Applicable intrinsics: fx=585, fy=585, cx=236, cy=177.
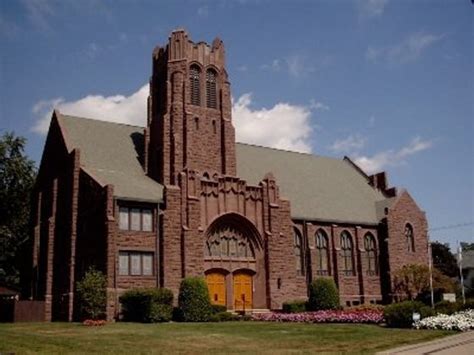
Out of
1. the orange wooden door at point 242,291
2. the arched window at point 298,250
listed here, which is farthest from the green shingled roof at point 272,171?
the orange wooden door at point 242,291

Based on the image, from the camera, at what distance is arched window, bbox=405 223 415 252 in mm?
48709

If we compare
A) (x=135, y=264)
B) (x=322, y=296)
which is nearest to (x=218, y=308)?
(x=135, y=264)

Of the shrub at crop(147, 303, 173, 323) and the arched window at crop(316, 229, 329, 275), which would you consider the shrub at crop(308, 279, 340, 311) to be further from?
the shrub at crop(147, 303, 173, 323)

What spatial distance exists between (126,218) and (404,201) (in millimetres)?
25120

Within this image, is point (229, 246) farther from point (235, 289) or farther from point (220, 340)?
point (220, 340)

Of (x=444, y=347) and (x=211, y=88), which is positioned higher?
(x=211, y=88)

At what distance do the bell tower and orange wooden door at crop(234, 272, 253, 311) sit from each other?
7249mm

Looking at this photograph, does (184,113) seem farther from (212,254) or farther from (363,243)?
(363,243)

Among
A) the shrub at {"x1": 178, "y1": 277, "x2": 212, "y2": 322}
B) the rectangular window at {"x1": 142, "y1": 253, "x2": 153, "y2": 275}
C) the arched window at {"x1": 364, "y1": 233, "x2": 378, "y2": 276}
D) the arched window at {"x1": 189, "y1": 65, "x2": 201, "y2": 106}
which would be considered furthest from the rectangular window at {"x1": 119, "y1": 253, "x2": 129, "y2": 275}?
the arched window at {"x1": 364, "y1": 233, "x2": 378, "y2": 276}

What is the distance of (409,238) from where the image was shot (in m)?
49.0

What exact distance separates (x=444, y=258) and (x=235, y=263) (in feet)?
163

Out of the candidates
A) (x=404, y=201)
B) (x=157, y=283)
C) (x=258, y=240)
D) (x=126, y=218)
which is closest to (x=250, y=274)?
(x=258, y=240)

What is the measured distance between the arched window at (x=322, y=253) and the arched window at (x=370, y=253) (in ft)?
13.6

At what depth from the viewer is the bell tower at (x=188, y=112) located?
39500 mm
